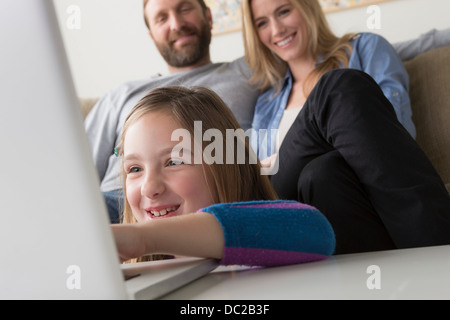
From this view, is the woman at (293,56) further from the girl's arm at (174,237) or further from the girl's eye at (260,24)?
the girl's arm at (174,237)

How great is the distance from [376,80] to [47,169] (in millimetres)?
1501

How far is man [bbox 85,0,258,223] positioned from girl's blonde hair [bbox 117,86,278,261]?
0.61m

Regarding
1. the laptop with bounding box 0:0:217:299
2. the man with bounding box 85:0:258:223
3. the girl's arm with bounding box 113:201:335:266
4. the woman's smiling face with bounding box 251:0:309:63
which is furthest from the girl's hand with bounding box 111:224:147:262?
the woman's smiling face with bounding box 251:0:309:63

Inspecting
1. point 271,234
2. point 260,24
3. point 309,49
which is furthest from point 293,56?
point 271,234

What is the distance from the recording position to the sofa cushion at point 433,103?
155 cm

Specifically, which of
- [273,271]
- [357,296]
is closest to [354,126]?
[273,271]

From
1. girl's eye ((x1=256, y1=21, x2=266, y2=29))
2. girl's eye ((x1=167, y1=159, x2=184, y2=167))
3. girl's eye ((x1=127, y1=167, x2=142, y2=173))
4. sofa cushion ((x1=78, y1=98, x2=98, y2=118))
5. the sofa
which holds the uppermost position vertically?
girl's eye ((x1=256, y1=21, x2=266, y2=29))

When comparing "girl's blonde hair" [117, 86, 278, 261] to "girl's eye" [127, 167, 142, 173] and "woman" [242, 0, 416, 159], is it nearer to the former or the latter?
"girl's eye" [127, 167, 142, 173]

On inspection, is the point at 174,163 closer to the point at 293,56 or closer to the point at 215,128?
the point at 215,128

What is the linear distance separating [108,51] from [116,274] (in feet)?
9.44

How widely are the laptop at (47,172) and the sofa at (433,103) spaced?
1.39 m

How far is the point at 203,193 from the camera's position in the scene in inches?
35.9

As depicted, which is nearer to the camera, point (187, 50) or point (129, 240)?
point (129, 240)

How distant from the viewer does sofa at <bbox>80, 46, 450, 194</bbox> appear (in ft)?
5.10
